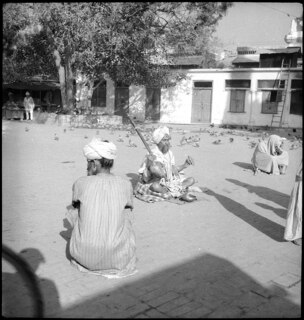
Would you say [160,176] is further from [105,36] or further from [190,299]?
[105,36]

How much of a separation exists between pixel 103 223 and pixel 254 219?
2.97 metres

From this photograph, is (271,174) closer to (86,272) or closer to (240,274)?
(240,274)

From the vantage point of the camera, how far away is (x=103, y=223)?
11.5ft

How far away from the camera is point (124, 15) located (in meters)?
17.1

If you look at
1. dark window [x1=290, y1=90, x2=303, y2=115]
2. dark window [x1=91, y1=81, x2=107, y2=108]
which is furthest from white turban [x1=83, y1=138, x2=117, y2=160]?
dark window [x1=91, y1=81, x2=107, y2=108]

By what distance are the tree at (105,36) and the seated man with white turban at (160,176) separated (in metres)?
10.6

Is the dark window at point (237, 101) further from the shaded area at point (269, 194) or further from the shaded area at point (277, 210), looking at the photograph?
the shaded area at point (277, 210)

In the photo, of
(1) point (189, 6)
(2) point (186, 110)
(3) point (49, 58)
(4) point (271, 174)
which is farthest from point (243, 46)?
(4) point (271, 174)

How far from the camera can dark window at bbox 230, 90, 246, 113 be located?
1013 inches

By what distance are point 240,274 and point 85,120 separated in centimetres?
1674

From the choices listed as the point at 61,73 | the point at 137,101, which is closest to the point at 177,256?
the point at 61,73

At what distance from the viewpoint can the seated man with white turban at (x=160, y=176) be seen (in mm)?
6348

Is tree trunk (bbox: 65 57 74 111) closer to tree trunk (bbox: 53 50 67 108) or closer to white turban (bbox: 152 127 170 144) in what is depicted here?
tree trunk (bbox: 53 50 67 108)

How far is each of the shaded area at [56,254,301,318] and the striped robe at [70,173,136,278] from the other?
27 centimetres
